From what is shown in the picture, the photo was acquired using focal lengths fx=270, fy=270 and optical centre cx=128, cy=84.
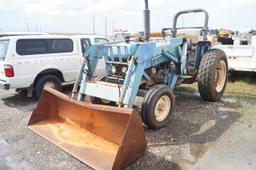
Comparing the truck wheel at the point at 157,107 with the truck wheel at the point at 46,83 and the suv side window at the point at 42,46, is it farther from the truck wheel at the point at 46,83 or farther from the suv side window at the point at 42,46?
the suv side window at the point at 42,46

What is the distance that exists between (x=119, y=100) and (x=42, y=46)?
→ 12.2 ft

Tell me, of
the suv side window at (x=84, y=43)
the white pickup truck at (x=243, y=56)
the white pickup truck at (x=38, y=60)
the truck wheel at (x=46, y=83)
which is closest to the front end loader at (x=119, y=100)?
the white pickup truck at (x=38, y=60)

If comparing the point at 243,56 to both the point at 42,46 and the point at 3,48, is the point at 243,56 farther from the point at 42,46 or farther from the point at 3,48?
the point at 3,48

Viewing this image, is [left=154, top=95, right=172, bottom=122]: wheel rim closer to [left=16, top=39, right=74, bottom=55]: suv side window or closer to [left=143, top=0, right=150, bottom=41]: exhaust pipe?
[left=143, top=0, right=150, bottom=41]: exhaust pipe

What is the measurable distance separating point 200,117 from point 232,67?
12.6 ft

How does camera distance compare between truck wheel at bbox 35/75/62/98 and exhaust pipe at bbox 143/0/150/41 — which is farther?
truck wheel at bbox 35/75/62/98

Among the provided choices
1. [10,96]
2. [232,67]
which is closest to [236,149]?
[232,67]

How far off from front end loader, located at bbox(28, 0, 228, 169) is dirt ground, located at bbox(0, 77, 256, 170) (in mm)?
203

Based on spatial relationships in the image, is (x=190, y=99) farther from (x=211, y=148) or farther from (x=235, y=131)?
(x=211, y=148)

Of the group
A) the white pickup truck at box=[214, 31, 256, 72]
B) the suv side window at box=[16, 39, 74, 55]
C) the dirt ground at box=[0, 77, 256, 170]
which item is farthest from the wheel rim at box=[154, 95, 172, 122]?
the white pickup truck at box=[214, 31, 256, 72]

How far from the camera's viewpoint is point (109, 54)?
5.36 m

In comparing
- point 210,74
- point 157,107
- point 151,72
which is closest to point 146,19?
point 151,72

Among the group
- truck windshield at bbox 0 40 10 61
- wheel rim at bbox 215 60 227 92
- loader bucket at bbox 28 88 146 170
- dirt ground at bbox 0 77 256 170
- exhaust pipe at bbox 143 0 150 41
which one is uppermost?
exhaust pipe at bbox 143 0 150 41

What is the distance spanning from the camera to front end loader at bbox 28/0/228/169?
12.2 feet
